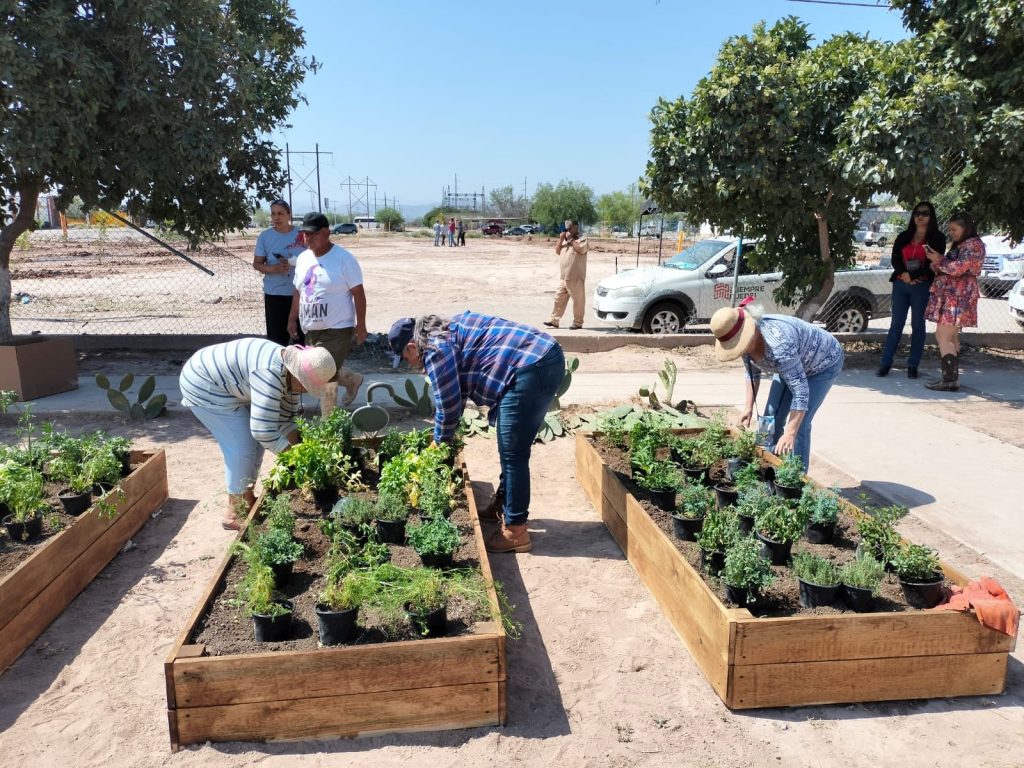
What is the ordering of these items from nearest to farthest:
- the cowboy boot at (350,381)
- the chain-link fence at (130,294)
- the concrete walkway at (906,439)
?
the concrete walkway at (906,439), the cowboy boot at (350,381), the chain-link fence at (130,294)

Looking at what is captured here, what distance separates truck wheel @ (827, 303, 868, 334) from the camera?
1196 cm

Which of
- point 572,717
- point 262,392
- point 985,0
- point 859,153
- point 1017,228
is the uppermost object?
point 985,0

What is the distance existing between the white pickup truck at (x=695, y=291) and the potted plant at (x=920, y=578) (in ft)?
27.0

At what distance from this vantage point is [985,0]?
8.34 metres

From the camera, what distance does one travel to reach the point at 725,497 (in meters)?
4.64

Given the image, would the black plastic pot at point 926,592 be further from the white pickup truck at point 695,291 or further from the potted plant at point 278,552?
the white pickup truck at point 695,291

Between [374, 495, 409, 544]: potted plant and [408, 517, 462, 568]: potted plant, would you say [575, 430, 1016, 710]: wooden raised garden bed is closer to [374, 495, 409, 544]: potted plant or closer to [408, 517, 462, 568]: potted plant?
[408, 517, 462, 568]: potted plant

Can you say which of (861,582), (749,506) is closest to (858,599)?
(861,582)

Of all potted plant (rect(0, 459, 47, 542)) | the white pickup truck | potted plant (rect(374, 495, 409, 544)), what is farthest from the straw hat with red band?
the white pickup truck

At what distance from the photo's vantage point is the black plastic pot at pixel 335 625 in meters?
3.10

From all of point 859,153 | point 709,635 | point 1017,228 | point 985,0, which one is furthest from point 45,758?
point 1017,228

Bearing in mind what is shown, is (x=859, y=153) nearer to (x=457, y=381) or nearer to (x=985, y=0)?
(x=985, y=0)

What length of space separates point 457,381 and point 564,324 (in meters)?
9.83

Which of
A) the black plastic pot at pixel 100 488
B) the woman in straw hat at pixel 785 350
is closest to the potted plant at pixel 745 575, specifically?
the woman in straw hat at pixel 785 350
